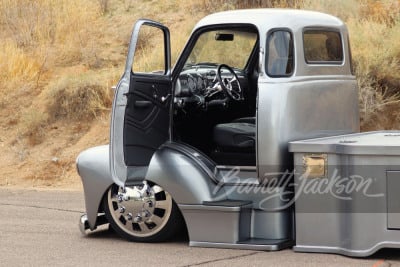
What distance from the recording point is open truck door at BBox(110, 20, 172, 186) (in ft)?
28.9

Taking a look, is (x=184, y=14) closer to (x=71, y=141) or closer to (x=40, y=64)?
(x=40, y=64)

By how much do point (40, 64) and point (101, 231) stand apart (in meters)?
10.8

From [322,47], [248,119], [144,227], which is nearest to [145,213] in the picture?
[144,227]

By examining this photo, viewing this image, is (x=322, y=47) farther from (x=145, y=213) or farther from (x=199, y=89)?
(x=145, y=213)

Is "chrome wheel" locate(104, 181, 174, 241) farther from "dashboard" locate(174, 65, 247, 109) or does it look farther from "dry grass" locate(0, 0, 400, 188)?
"dry grass" locate(0, 0, 400, 188)

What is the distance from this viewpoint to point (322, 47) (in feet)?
32.0

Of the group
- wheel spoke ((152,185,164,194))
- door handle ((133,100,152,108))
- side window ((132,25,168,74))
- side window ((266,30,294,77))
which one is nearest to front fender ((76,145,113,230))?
wheel spoke ((152,185,164,194))

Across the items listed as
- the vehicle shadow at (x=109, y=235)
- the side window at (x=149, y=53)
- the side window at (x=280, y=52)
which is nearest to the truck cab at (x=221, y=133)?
the side window at (x=280, y=52)

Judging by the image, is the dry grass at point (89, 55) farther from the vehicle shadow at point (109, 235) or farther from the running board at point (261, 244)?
the running board at point (261, 244)

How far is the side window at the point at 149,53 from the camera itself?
1741cm

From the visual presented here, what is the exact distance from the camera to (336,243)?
8281mm

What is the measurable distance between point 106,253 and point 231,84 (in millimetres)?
2330

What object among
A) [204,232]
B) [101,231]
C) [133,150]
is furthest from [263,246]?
[101,231]

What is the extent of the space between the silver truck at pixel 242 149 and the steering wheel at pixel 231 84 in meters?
0.01
